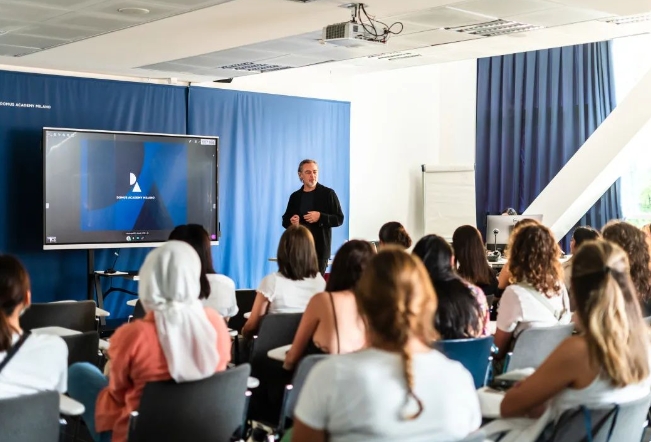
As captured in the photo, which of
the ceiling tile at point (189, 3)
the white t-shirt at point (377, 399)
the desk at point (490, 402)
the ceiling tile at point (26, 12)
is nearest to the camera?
the white t-shirt at point (377, 399)

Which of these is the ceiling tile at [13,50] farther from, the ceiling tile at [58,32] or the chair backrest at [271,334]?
the chair backrest at [271,334]

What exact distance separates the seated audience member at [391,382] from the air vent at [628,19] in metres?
5.70

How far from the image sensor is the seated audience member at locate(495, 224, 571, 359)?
13.7 feet

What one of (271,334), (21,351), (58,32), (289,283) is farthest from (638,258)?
(58,32)

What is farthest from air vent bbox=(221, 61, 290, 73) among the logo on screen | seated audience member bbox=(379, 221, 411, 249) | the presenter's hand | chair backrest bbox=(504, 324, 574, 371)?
chair backrest bbox=(504, 324, 574, 371)

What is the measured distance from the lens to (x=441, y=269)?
364cm

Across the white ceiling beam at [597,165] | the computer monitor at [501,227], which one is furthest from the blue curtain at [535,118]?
the computer monitor at [501,227]

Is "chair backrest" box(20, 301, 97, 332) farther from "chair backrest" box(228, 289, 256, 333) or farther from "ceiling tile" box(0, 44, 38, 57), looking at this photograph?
"ceiling tile" box(0, 44, 38, 57)

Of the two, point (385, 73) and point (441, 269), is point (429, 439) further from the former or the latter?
point (385, 73)

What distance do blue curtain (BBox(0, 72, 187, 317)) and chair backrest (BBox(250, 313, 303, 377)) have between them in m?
5.12

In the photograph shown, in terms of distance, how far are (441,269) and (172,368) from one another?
1346mm

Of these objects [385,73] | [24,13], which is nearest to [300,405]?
[24,13]

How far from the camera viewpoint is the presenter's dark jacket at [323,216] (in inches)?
291

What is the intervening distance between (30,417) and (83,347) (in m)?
1.31
